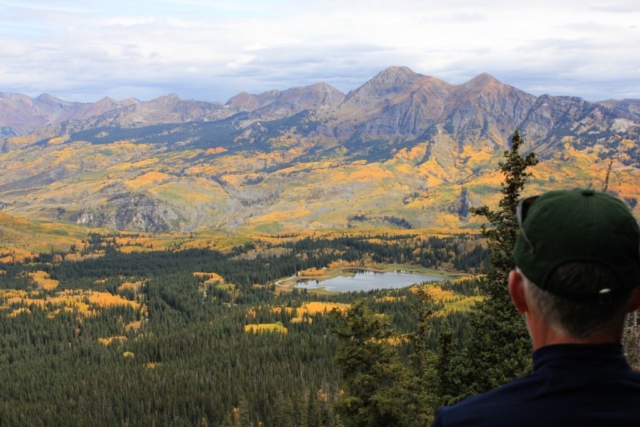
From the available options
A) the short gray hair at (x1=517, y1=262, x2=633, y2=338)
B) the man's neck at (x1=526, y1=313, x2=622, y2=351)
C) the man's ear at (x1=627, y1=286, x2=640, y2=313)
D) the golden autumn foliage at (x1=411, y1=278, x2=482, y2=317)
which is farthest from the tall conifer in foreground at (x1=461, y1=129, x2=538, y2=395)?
the golden autumn foliage at (x1=411, y1=278, x2=482, y2=317)

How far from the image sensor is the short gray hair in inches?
206

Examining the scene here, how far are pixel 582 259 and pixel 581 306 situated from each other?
0.46 metres

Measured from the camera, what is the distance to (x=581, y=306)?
17.5 feet

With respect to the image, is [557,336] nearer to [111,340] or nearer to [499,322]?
[499,322]

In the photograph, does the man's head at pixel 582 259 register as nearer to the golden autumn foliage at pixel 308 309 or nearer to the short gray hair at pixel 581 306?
the short gray hair at pixel 581 306

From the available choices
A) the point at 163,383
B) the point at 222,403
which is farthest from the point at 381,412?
the point at 163,383

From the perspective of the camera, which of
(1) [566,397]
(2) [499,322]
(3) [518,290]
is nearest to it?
(1) [566,397]

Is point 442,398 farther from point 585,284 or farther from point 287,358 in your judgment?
point 287,358

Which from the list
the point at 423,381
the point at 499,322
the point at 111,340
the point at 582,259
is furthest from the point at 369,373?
the point at 111,340

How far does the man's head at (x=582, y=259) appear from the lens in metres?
5.20

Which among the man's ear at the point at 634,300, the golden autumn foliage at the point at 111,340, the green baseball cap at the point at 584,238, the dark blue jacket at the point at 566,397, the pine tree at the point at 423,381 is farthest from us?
the golden autumn foliage at the point at 111,340

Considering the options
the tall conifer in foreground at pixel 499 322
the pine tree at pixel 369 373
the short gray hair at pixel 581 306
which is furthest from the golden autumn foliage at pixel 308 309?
the short gray hair at pixel 581 306

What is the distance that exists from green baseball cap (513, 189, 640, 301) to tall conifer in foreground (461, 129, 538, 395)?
19649 millimetres

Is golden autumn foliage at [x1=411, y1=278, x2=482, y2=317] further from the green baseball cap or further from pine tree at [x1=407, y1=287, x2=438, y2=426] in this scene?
the green baseball cap
